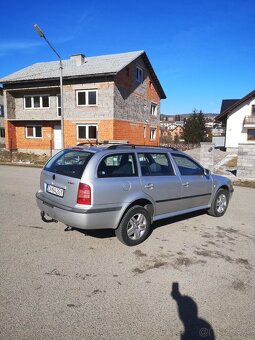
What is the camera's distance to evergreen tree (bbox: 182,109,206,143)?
4547 centimetres

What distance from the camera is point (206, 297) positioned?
3123 millimetres

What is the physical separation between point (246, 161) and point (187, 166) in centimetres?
765

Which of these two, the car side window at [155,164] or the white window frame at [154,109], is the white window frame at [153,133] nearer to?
the white window frame at [154,109]

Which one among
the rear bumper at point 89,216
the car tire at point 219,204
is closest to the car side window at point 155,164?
the rear bumper at point 89,216

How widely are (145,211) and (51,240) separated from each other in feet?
5.42

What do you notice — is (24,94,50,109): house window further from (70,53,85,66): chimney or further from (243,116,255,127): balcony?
(243,116,255,127): balcony

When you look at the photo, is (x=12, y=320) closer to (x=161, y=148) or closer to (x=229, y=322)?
(x=229, y=322)

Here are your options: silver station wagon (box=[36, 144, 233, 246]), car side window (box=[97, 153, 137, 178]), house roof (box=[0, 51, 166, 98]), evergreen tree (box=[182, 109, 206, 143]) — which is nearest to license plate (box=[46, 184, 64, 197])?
silver station wagon (box=[36, 144, 233, 246])

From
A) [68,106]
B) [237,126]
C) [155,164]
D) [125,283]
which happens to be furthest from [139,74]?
[125,283]

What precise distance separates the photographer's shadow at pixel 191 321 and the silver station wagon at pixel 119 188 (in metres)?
1.51

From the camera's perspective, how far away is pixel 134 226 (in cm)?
454

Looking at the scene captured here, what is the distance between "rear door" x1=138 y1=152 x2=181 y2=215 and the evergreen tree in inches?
1639

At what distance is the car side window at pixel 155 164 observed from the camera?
479cm

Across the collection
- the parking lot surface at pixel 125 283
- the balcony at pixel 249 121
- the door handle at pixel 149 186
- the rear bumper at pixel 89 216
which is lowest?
the parking lot surface at pixel 125 283
